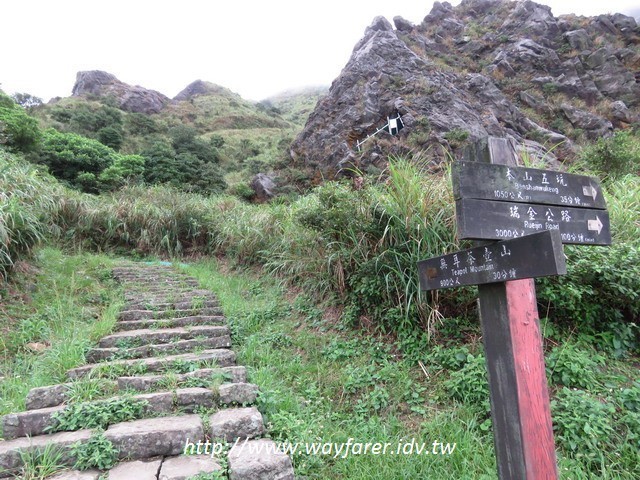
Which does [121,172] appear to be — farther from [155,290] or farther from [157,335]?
[157,335]

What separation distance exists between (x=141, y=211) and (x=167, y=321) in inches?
188

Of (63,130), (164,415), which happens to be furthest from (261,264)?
(63,130)

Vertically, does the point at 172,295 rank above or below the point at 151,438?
above

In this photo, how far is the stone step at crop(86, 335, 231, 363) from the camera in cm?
319

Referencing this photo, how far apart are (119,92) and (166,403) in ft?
144

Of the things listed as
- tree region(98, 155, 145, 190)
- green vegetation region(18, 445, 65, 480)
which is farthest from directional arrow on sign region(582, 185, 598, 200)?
tree region(98, 155, 145, 190)

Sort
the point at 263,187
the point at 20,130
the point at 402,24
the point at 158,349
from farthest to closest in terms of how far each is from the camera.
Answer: the point at 402,24 < the point at 263,187 < the point at 20,130 < the point at 158,349

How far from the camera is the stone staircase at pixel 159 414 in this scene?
2.00m

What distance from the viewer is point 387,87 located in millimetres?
17719

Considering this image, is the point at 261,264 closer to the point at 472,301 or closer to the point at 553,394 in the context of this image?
the point at 472,301

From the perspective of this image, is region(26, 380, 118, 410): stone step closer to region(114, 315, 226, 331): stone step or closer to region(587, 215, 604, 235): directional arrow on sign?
region(114, 315, 226, 331): stone step

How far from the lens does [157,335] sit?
11.9 feet

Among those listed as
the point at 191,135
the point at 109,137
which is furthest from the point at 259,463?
the point at 109,137

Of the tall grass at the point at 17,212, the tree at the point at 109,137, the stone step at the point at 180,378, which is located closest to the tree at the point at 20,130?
the tall grass at the point at 17,212
